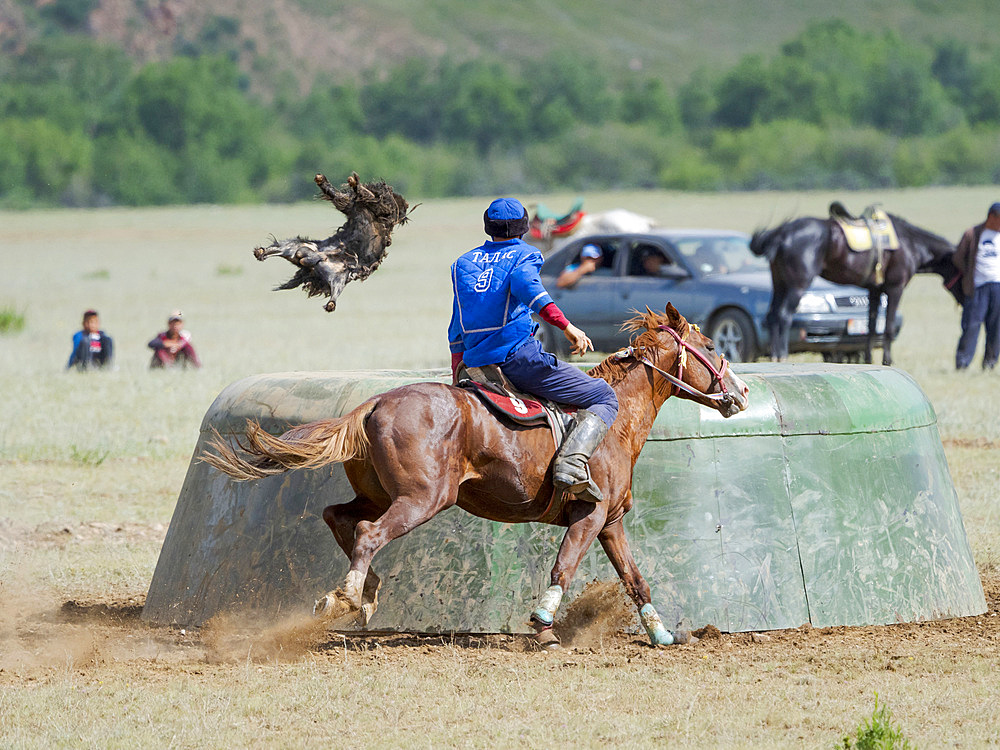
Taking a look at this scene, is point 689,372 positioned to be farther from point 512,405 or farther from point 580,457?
point 512,405

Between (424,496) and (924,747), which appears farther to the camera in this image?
(424,496)

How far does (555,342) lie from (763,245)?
2.99m

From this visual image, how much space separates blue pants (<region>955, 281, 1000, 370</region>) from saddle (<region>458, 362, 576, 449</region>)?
40.6ft

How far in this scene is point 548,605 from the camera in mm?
6273

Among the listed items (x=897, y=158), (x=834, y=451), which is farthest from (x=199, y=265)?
(x=897, y=158)

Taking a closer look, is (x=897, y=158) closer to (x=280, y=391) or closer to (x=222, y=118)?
(x=222, y=118)

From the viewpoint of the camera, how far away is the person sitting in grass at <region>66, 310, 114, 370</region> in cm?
1864

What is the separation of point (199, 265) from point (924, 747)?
43774mm

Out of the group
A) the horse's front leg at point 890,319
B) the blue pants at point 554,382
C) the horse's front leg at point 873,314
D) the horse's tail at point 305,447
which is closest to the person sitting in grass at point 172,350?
the horse's front leg at point 873,314

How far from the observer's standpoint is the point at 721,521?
7016mm

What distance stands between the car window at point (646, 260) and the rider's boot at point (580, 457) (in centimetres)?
1321

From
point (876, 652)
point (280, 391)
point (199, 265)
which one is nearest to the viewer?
point (876, 652)

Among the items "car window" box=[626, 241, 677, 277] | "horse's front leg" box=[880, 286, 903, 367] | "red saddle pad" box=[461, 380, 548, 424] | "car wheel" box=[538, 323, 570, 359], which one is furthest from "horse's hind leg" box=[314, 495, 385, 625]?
"car window" box=[626, 241, 677, 277]

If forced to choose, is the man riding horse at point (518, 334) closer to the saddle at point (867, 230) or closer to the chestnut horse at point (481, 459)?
the chestnut horse at point (481, 459)
